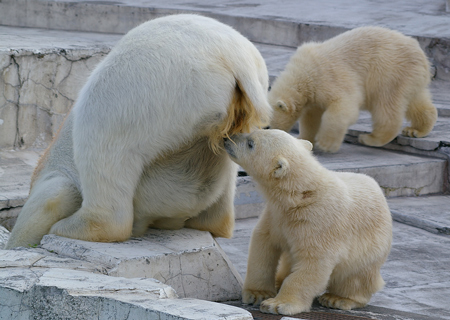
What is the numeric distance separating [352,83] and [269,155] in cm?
308

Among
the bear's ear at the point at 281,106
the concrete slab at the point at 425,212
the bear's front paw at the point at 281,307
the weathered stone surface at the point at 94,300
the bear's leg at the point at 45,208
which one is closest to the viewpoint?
the weathered stone surface at the point at 94,300

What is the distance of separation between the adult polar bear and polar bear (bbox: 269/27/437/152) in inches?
117

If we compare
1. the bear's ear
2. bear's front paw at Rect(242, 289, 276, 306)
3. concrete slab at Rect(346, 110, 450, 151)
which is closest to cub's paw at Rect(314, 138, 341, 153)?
the bear's ear

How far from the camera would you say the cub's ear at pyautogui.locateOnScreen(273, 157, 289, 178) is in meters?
2.96

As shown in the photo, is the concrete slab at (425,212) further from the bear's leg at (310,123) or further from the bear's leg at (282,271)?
the bear's leg at (282,271)

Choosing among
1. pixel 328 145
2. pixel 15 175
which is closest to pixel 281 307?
pixel 15 175

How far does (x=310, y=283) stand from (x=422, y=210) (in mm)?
2654

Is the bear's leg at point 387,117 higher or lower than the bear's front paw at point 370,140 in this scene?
higher

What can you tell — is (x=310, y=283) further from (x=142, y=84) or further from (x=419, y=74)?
(x=419, y=74)

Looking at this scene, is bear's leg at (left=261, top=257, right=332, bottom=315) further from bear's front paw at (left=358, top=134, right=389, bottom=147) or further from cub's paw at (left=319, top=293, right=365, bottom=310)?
bear's front paw at (left=358, top=134, right=389, bottom=147)

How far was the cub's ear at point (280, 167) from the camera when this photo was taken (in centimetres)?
296

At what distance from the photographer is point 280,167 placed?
2986 millimetres

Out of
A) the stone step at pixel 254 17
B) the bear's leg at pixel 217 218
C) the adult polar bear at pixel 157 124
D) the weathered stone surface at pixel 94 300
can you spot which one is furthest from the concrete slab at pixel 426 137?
the weathered stone surface at pixel 94 300

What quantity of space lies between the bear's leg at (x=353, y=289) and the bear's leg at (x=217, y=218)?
23.2 inches
